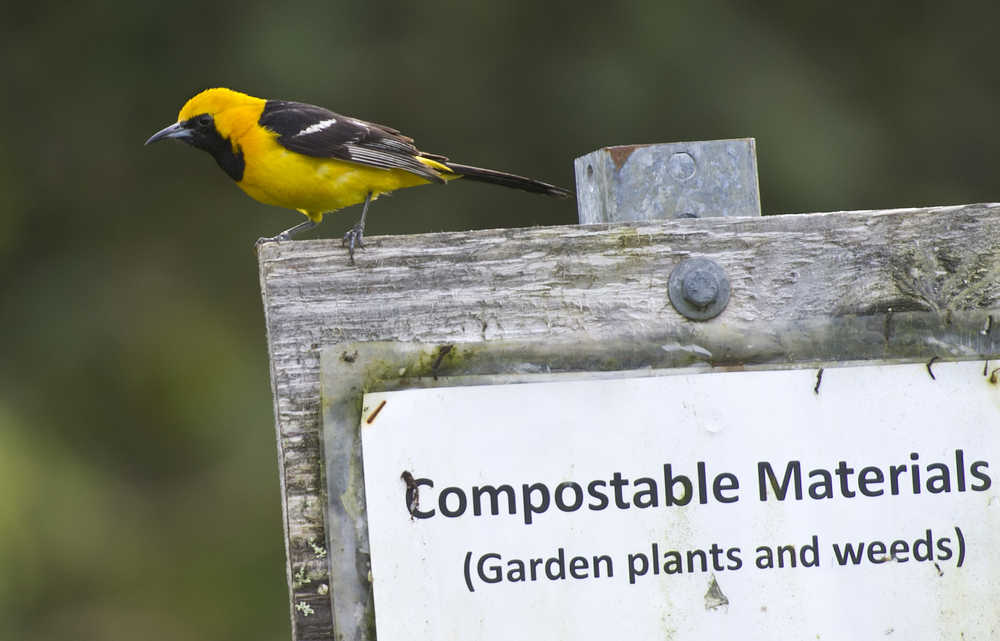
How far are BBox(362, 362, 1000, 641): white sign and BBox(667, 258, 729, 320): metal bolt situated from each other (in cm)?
9

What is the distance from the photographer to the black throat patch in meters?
2.36

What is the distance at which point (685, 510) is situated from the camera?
1.24m

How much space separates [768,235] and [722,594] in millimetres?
460

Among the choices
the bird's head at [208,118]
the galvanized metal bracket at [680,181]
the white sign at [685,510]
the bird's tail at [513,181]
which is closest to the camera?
the white sign at [685,510]

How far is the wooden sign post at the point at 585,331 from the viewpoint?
4.03 ft

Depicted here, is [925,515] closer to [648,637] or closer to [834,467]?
[834,467]

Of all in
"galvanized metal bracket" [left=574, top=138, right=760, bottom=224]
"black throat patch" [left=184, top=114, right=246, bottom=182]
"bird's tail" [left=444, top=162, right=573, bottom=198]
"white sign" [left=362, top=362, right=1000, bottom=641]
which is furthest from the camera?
"black throat patch" [left=184, top=114, right=246, bottom=182]

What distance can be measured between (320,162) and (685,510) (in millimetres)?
1320

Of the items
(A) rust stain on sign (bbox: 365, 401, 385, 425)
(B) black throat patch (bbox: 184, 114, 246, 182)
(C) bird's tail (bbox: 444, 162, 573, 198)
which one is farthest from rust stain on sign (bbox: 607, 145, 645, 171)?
(B) black throat patch (bbox: 184, 114, 246, 182)

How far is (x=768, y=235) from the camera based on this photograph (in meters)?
1.31

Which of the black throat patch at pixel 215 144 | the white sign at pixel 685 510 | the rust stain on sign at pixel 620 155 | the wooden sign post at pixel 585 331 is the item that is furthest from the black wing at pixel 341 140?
the white sign at pixel 685 510

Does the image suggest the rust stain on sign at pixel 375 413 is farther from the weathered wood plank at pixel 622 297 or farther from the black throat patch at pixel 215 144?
the black throat patch at pixel 215 144

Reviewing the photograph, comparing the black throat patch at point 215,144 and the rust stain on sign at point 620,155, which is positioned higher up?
the black throat patch at point 215,144

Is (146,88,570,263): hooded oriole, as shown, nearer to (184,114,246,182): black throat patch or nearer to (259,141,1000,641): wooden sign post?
(184,114,246,182): black throat patch
